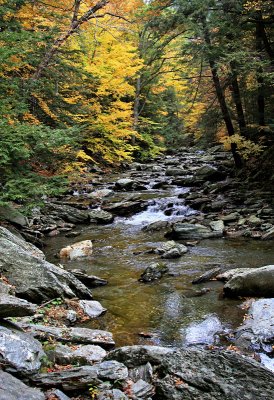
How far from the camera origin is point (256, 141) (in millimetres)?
17266

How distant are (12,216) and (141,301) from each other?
16.5 ft

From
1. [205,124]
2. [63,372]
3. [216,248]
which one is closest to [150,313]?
[63,372]

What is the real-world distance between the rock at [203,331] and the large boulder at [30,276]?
2056 mm

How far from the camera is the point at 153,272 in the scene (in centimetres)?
813

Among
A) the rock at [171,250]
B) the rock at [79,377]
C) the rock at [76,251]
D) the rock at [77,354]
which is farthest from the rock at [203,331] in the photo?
the rock at [76,251]

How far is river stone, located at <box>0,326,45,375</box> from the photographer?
3242 mm

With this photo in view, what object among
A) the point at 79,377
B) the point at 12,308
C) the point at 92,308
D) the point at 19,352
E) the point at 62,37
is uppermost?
the point at 62,37

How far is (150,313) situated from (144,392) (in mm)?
2833

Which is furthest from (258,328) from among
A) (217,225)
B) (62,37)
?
(62,37)

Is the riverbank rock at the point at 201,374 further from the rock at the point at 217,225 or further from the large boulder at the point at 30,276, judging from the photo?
the rock at the point at 217,225

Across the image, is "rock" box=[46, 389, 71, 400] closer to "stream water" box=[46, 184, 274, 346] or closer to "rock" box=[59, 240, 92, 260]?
"stream water" box=[46, 184, 274, 346]

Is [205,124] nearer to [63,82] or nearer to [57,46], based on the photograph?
[63,82]

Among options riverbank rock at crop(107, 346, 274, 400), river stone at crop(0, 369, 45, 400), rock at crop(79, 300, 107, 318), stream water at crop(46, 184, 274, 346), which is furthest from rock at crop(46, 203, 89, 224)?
river stone at crop(0, 369, 45, 400)

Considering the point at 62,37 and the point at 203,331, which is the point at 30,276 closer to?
the point at 203,331
